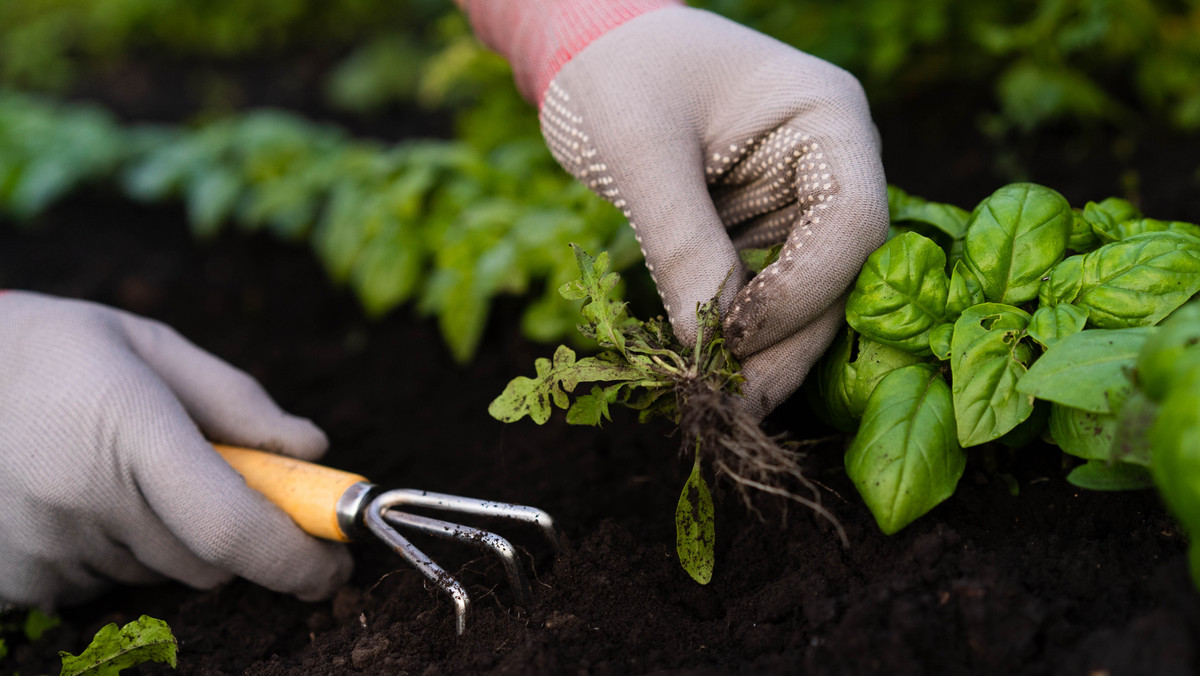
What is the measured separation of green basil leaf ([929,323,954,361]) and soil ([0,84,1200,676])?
28 cm

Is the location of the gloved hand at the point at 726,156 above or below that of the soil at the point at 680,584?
above

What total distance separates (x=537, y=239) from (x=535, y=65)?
0.67 meters

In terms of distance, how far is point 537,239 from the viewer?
2.36m

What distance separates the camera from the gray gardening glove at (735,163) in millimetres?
1415

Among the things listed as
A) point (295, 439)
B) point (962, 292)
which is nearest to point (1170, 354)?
point (962, 292)

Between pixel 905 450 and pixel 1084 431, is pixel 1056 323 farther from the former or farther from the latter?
pixel 905 450

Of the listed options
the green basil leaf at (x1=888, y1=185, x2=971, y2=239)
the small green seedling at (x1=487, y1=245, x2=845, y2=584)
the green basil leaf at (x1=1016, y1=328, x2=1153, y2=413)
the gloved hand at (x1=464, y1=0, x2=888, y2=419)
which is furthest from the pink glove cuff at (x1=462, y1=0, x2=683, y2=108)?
the green basil leaf at (x1=1016, y1=328, x2=1153, y2=413)

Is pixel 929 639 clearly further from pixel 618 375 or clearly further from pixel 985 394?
pixel 618 375

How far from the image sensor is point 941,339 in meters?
1.41

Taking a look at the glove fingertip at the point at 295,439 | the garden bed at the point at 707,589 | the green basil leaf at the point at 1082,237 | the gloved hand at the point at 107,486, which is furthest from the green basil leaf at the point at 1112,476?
the glove fingertip at the point at 295,439

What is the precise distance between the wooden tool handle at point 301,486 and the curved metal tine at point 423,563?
10cm

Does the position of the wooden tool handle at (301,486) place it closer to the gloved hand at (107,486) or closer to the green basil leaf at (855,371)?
the gloved hand at (107,486)

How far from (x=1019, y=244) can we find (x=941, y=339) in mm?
233

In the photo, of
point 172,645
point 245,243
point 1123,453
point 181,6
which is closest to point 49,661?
point 172,645
